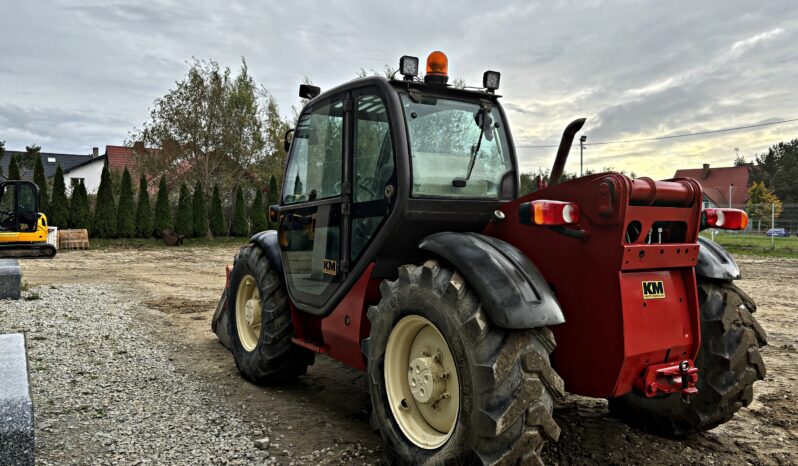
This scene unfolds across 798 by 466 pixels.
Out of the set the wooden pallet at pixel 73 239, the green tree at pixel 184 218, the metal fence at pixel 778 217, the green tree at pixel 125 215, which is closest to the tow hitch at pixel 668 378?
the metal fence at pixel 778 217

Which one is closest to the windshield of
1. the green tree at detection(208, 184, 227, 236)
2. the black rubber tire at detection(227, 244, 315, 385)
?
the black rubber tire at detection(227, 244, 315, 385)

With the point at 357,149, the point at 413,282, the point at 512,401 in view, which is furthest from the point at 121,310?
the point at 512,401

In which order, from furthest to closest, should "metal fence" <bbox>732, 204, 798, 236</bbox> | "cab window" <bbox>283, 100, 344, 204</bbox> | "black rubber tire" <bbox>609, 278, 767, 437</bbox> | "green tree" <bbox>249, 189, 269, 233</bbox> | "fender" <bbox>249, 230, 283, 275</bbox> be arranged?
1. "green tree" <bbox>249, 189, 269, 233</bbox>
2. "metal fence" <bbox>732, 204, 798, 236</bbox>
3. "fender" <bbox>249, 230, 283, 275</bbox>
4. "cab window" <bbox>283, 100, 344, 204</bbox>
5. "black rubber tire" <bbox>609, 278, 767, 437</bbox>

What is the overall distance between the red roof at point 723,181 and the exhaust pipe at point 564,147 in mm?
54559

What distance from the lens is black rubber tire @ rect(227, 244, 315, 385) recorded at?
4.57 meters

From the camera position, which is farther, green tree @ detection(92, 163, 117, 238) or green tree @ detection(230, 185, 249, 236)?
green tree @ detection(230, 185, 249, 236)

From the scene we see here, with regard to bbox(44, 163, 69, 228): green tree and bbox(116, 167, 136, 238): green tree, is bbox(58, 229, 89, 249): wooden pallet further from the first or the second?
bbox(44, 163, 69, 228): green tree

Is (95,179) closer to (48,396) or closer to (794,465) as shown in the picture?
(48,396)

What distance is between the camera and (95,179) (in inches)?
1997

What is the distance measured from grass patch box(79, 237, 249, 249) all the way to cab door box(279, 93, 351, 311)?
20.3 metres

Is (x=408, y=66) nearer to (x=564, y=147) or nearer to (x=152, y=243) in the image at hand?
(x=564, y=147)

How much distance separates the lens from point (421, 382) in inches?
117

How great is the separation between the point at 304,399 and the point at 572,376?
7.66 ft

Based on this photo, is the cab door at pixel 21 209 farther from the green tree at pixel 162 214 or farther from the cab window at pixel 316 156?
the cab window at pixel 316 156
